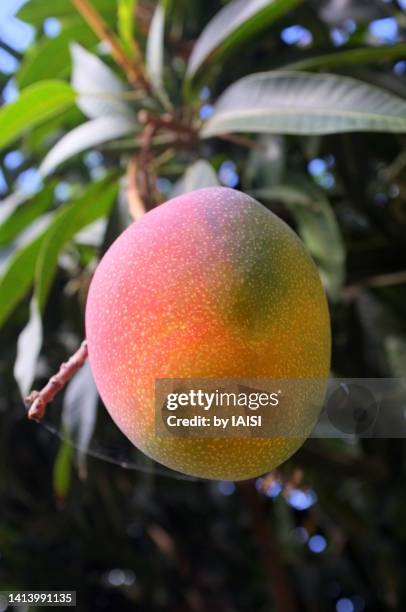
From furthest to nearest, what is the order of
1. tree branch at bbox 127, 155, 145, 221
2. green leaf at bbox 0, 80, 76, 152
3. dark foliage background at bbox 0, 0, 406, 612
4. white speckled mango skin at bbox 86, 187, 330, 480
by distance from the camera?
dark foliage background at bbox 0, 0, 406, 612
green leaf at bbox 0, 80, 76, 152
tree branch at bbox 127, 155, 145, 221
white speckled mango skin at bbox 86, 187, 330, 480

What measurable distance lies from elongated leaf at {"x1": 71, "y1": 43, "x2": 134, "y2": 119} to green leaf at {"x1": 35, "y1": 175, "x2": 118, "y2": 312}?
0.08m

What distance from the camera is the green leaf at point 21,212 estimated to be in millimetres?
1106

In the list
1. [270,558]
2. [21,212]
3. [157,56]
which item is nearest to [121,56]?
[157,56]

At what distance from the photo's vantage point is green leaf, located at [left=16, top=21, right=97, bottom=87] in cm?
117

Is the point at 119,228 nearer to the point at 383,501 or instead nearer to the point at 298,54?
the point at 298,54

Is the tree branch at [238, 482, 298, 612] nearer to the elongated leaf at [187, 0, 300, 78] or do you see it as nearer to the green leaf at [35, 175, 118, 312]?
the green leaf at [35, 175, 118, 312]

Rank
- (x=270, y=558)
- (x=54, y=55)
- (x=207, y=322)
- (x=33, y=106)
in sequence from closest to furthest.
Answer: (x=207, y=322)
(x=33, y=106)
(x=54, y=55)
(x=270, y=558)

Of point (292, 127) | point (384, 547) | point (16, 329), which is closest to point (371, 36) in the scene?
point (292, 127)

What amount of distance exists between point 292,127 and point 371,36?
69 centimetres

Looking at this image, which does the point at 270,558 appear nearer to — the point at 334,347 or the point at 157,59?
the point at 334,347

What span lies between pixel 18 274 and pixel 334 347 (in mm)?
467

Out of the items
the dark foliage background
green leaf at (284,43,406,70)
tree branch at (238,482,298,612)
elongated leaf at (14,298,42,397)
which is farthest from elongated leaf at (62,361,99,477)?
tree branch at (238,482,298,612)

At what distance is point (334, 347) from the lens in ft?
3.69

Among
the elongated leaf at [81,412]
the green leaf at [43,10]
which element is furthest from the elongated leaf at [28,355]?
the green leaf at [43,10]
